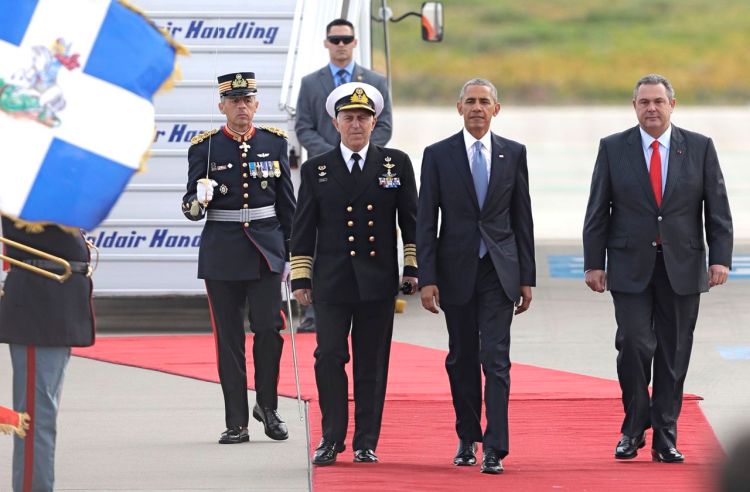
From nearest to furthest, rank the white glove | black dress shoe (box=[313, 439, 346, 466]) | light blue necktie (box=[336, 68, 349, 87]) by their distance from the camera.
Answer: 1. black dress shoe (box=[313, 439, 346, 466])
2. the white glove
3. light blue necktie (box=[336, 68, 349, 87])

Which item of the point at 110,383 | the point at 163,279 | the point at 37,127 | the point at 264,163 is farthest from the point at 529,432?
the point at 163,279

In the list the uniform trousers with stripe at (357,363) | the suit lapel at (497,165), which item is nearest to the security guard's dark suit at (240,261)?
the uniform trousers with stripe at (357,363)

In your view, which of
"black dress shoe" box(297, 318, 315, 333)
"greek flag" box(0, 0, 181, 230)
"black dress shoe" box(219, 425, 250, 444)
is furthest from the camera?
"black dress shoe" box(297, 318, 315, 333)

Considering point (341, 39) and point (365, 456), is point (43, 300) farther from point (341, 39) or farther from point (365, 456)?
point (341, 39)

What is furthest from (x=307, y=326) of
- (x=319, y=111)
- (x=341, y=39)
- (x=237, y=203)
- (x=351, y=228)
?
(x=351, y=228)

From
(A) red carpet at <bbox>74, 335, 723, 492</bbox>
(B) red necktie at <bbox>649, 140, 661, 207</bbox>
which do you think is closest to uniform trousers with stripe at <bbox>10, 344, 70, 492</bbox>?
(A) red carpet at <bbox>74, 335, 723, 492</bbox>

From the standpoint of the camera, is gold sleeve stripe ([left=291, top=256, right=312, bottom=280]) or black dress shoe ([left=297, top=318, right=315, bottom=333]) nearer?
gold sleeve stripe ([left=291, top=256, right=312, bottom=280])

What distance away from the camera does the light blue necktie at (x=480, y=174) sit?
8.06 m

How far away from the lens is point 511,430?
8.87 m

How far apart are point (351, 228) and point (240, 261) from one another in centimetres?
74

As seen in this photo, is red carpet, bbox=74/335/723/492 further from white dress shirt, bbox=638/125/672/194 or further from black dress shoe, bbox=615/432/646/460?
white dress shirt, bbox=638/125/672/194

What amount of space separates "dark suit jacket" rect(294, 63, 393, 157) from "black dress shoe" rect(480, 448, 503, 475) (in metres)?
4.20

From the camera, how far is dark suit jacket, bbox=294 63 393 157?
11.7 meters

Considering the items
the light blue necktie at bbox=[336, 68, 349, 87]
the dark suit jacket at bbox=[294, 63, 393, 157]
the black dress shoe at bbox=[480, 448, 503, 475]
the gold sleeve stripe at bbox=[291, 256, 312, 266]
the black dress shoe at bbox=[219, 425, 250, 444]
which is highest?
the light blue necktie at bbox=[336, 68, 349, 87]
